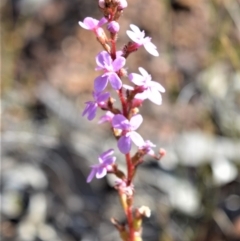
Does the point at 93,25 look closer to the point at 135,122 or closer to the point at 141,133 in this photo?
the point at 135,122

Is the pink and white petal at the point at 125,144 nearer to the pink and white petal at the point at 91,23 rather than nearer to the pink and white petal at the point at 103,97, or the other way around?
the pink and white petal at the point at 103,97

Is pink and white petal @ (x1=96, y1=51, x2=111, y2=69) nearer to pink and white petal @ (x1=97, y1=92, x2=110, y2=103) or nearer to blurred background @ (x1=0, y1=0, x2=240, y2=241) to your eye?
pink and white petal @ (x1=97, y1=92, x2=110, y2=103)

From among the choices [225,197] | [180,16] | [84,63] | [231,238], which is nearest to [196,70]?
[180,16]

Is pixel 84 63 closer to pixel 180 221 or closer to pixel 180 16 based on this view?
pixel 180 16

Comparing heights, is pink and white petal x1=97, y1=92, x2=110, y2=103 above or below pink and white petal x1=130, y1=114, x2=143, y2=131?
above

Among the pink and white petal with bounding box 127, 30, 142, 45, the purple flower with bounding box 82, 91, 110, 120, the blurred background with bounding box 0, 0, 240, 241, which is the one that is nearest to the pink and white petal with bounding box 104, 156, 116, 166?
the purple flower with bounding box 82, 91, 110, 120

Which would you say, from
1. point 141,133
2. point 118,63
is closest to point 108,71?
point 118,63

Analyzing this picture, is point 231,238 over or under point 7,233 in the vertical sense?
over
